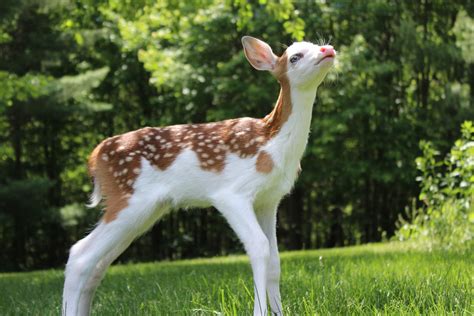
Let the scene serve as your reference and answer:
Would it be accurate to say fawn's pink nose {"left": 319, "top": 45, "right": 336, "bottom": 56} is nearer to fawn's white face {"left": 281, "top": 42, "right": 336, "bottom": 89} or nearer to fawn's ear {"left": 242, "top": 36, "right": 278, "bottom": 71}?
fawn's white face {"left": 281, "top": 42, "right": 336, "bottom": 89}

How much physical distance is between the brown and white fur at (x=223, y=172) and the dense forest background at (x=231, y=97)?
29.8 feet

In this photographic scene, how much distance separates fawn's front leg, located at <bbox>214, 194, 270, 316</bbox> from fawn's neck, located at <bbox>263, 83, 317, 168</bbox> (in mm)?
327

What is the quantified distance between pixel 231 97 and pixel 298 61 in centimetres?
1309

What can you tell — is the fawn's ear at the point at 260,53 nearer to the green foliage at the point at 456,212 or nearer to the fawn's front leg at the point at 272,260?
the fawn's front leg at the point at 272,260

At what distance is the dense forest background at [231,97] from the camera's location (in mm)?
14828

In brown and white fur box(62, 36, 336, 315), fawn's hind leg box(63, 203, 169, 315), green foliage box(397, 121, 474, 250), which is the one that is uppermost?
brown and white fur box(62, 36, 336, 315)

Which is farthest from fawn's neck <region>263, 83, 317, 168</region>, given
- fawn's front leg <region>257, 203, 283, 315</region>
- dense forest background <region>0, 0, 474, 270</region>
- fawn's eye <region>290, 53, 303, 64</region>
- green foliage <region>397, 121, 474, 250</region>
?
dense forest background <region>0, 0, 474, 270</region>

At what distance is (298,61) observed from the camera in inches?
128

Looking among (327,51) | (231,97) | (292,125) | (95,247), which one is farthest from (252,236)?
(231,97)

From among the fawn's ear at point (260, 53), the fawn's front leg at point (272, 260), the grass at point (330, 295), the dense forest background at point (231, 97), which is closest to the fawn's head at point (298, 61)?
the fawn's ear at point (260, 53)

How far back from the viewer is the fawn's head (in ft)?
10.4

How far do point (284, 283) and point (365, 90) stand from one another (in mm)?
12590

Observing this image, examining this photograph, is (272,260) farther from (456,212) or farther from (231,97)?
(231,97)

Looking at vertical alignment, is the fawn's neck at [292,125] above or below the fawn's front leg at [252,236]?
above
